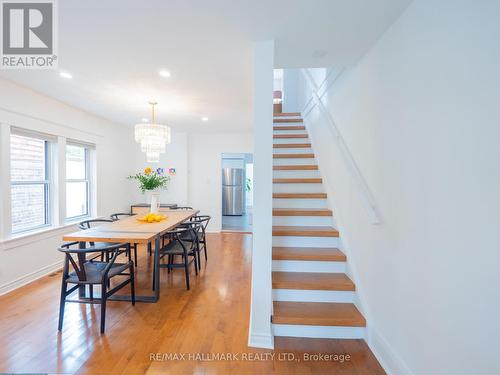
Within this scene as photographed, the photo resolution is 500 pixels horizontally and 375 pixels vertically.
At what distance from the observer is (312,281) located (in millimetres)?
2127

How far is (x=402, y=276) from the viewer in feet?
4.89

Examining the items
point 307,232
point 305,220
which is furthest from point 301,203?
point 307,232

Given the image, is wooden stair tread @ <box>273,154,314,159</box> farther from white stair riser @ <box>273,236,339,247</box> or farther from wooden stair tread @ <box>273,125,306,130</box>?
white stair riser @ <box>273,236,339,247</box>

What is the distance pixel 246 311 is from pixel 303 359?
2.49 ft

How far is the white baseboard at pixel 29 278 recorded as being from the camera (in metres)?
2.69

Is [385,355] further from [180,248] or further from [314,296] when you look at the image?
[180,248]

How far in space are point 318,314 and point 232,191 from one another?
704 centimetres

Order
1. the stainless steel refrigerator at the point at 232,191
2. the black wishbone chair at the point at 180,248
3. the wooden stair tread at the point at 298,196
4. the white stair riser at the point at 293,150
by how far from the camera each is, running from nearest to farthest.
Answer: the black wishbone chair at the point at 180,248
the wooden stair tread at the point at 298,196
the white stair riser at the point at 293,150
the stainless steel refrigerator at the point at 232,191

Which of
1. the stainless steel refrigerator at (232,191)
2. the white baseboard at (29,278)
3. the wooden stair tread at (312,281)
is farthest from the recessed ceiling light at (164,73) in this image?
the stainless steel refrigerator at (232,191)

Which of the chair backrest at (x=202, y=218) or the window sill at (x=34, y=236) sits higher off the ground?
the chair backrest at (x=202, y=218)

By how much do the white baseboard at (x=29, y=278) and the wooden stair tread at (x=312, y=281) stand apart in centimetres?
317

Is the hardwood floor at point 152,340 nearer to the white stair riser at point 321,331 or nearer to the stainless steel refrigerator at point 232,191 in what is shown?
the white stair riser at point 321,331

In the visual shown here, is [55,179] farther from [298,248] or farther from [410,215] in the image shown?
[410,215]

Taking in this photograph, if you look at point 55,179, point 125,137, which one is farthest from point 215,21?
point 125,137
